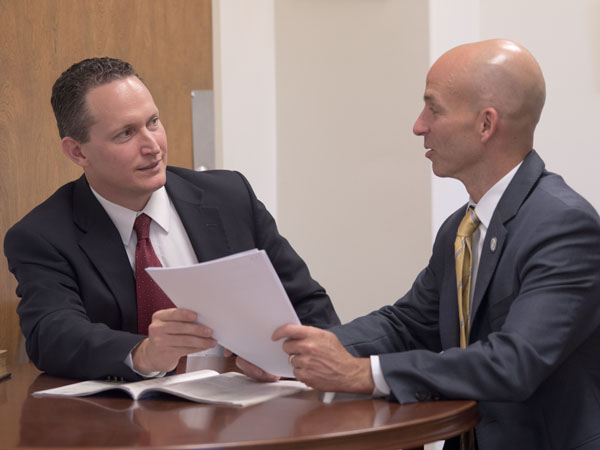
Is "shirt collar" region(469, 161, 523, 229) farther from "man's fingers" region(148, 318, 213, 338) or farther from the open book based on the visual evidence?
"man's fingers" region(148, 318, 213, 338)

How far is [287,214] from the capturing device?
13.6ft

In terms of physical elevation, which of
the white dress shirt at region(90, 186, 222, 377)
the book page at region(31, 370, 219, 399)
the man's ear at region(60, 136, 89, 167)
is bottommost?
the book page at region(31, 370, 219, 399)

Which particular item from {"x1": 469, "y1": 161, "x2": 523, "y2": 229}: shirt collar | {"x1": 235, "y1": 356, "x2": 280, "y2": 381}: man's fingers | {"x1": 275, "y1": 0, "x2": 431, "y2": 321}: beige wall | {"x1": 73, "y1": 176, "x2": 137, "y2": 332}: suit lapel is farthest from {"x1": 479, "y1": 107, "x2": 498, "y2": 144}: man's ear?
{"x1": 275, "y1": 0, "x2": 431, "y2": 321}: beige wall

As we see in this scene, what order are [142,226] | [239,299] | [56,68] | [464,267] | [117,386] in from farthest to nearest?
[56,68] < [142,226] < [464,267] < [117,386] < [239,299]

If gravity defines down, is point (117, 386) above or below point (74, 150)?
below

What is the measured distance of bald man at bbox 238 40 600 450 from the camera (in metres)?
1.69

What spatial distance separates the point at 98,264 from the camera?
225 cm

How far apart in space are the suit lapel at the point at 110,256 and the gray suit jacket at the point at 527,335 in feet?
1.93

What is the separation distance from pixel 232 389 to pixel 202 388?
6cm

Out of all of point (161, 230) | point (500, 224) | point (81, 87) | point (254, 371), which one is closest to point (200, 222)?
point (161, 230)

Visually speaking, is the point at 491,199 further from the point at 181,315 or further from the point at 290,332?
the point at 181,315

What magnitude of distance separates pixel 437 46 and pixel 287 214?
108 cm

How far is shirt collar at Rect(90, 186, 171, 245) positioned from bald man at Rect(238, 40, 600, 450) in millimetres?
676

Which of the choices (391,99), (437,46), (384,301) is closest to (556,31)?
(437,46)
